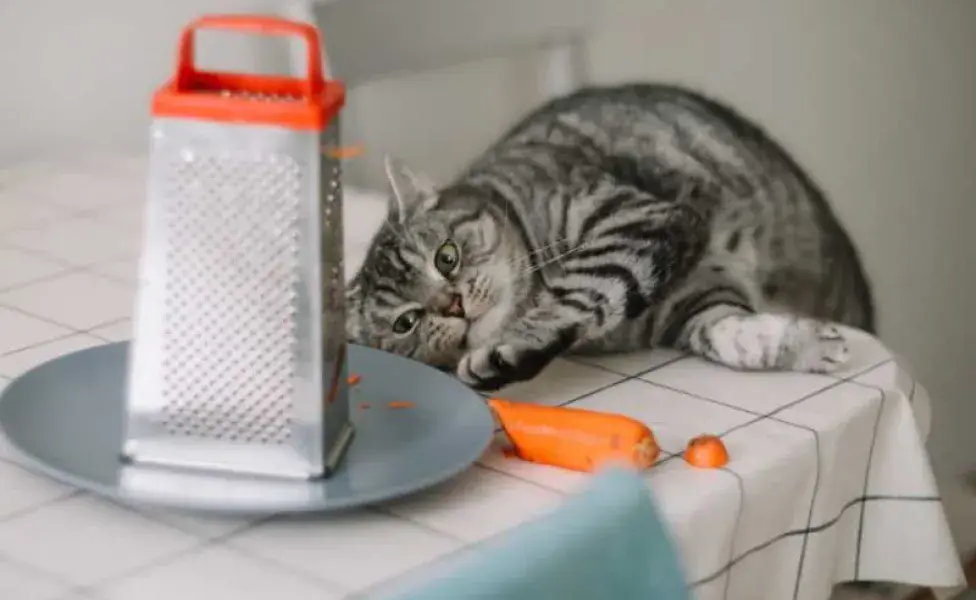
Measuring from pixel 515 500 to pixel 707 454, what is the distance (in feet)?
0.45

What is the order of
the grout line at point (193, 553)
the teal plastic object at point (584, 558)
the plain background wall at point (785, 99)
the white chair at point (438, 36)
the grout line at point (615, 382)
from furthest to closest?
the white chair at point (438, 36), the plain background wall at point (785, 99), the grout line at point (615, 382), the grout line at point (193, 553), the teal plastic object at point (584, 558)

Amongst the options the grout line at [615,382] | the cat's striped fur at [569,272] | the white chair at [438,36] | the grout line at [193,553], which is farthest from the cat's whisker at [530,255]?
the white chair at [438,36]

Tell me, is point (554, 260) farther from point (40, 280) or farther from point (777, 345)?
point (40, 280)

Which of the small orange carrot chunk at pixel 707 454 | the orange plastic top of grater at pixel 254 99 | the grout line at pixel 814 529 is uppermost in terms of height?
the orange plastic top of grater at pixel 254 99

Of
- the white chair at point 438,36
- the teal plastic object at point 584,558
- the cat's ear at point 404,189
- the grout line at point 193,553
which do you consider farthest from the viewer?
the white chair at point 438,36

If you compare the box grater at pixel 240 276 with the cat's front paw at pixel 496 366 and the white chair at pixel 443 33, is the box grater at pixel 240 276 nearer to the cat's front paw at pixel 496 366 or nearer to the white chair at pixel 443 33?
the cat's front paw at pixel 496 366

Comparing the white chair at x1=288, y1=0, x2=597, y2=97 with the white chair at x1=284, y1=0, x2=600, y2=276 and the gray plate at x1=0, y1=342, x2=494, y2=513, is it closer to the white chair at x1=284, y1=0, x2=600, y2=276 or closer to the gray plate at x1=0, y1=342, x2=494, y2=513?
the white chair at x1=284, y1=0, x2=600, y2=276

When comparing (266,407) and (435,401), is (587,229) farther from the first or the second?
(266,407)

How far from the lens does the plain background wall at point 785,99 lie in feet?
5.68

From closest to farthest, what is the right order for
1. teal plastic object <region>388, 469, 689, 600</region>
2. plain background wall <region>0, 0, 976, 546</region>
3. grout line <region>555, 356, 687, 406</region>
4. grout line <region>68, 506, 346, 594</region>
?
teal plastic object <region>388, 469, 689, 600</region>, grout line <region>68, 506, 346, 594</region>, grout line <region>555, 356, 687, 406</region>, plain background wall <region>0, 0, 976, 546</region>

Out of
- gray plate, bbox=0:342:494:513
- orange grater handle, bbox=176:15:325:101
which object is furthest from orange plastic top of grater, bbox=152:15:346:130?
gray plate, bbox=0:342:494:513

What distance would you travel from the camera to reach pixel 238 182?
2.64 ft

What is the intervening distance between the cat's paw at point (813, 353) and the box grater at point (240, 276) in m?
0.39

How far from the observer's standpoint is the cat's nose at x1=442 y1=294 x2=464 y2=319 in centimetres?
106
